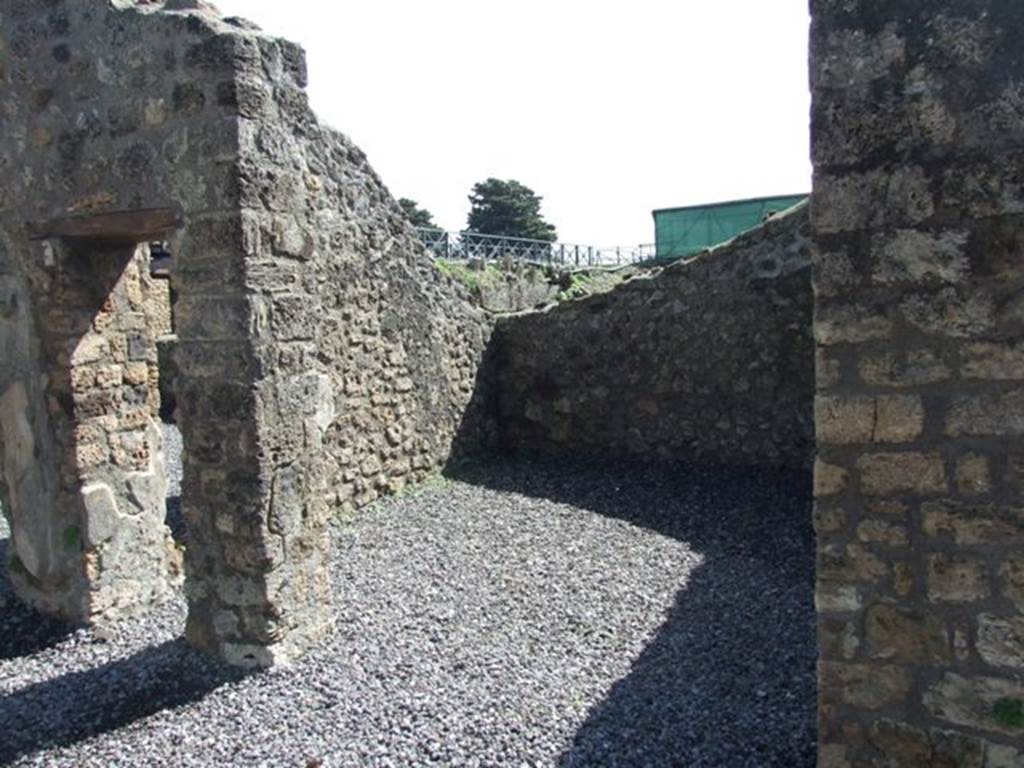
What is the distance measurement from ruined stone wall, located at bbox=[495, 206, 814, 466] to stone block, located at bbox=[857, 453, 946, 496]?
551 centimetres

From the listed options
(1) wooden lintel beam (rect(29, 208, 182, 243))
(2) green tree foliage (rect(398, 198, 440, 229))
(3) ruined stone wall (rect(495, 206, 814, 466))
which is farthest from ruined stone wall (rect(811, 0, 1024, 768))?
(2) green tree foliage (rect(398, 198, 440, 229))

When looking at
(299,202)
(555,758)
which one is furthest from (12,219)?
(555,758)

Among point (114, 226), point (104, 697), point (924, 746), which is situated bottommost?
point (104, 697)

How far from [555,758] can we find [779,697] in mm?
1166

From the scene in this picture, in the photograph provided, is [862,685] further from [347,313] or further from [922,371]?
[347,313]

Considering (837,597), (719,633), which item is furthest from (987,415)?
(719,633)

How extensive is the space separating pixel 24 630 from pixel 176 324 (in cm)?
231

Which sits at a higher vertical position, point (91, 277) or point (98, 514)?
point (91, 277)

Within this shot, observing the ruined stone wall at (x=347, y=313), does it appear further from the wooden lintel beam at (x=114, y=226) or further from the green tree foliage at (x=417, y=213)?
the green tree foliage at (x=417, y=213)

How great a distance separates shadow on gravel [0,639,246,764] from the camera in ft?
13.4

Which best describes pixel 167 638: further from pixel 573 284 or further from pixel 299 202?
pixel 573 284

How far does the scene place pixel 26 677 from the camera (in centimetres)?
470

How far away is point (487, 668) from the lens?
4578mm

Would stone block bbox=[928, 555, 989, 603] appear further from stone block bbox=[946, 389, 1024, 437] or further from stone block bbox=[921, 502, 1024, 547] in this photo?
stone block bbox=[946, 389, 1024, 437]
